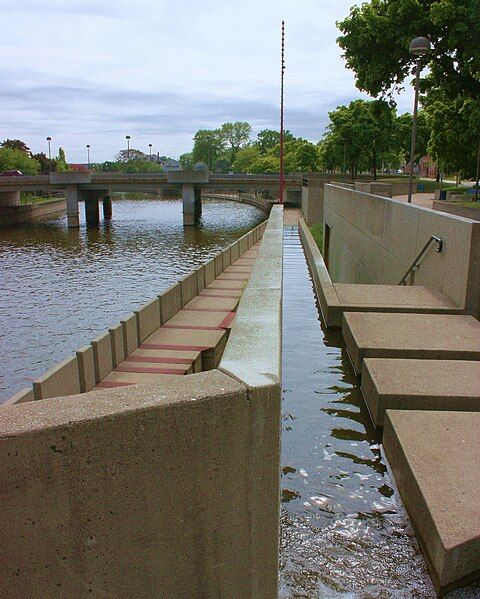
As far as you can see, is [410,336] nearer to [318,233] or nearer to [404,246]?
[404,246]

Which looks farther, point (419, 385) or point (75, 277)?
point (75, 277)

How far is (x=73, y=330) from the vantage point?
2397 cm

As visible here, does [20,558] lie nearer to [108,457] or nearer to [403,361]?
[108,457]

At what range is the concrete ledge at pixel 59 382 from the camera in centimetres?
977

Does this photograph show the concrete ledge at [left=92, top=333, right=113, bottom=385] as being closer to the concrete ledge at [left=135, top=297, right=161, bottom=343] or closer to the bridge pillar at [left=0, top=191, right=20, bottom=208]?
the concrete ledge at [left=135, top=297, right=161, bottom=343]

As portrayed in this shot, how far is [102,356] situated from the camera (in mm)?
12406

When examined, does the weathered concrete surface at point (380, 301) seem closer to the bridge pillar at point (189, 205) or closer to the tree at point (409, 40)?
the tree at point (409, 40)

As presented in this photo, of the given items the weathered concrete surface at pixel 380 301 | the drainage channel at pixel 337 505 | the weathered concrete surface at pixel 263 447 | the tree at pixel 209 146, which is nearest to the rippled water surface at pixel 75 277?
the weathered concrete surface at pixel 380 301

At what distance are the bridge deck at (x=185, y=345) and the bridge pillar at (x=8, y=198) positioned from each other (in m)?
62.5

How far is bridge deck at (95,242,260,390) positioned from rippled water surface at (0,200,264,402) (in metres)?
5.68

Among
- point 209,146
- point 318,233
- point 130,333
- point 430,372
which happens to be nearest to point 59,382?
point 130,333

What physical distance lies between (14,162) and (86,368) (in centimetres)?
10072

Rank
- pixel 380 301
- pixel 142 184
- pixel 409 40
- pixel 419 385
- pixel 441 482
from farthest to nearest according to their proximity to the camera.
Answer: pixel 142 184 < pixel 409 40 < pixel 380 301 < pixel 419 385 < pixel 441 482

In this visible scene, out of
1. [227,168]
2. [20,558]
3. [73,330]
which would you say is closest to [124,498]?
[20,558]
